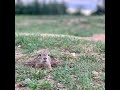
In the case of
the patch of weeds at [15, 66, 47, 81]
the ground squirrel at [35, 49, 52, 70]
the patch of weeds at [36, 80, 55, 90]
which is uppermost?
Result: the ground squirrel at [35, 49, 52, 70]

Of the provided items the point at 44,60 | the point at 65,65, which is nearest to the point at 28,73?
the point at 44,60

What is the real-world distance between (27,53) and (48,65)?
26 cm

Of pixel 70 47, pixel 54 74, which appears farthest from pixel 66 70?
pixel 70 47

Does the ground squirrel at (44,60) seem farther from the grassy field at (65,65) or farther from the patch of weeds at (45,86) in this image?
the patch of weeds at (45,86)

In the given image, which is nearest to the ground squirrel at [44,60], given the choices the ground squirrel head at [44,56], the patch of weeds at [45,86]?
the ground squirrel head at [44,56]

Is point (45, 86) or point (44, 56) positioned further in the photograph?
point (44, 56)

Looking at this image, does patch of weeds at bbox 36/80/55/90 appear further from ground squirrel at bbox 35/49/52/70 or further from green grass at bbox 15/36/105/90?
ground squirrel at bbox 35/49/52/70

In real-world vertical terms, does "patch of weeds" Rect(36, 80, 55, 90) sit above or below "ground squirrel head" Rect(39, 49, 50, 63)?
below

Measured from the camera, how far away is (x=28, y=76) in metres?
3.09

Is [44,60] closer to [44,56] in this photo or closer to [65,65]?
[44,56]

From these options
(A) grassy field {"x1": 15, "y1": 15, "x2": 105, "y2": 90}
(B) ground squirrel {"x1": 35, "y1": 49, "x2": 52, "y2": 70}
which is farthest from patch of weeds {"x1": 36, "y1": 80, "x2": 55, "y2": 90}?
(B) ground squirrel {"x1": 35, "y1": 49, "x2": 52, "y2": 70}

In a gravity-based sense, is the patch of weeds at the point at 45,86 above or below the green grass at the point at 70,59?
below

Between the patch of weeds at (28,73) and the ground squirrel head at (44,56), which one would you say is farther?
the ground squirrel head at (44,56)
